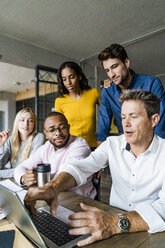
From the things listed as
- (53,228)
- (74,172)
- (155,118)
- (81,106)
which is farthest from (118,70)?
(53,228)

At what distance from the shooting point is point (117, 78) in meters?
1.83

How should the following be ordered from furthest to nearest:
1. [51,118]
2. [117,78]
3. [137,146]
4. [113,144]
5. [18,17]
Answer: [18,17]
[117,78]
[51,118]
[113,144]
[137,146]

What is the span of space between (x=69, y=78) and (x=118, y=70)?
59 centimetres

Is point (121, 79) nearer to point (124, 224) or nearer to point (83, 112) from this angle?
point (83, 112)

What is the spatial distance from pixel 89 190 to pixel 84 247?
0.83m

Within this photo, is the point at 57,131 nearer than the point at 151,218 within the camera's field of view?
No

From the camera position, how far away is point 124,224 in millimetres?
751

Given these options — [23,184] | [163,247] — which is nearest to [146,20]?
[23,184]

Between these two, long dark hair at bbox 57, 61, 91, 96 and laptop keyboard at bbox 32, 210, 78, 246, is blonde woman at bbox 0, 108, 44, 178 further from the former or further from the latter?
laptop keyboard at bbox 32, 210, 78, 246

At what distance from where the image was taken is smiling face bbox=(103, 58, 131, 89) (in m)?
1.80

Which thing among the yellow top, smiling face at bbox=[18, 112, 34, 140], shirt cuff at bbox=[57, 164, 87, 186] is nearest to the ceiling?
the yellow top

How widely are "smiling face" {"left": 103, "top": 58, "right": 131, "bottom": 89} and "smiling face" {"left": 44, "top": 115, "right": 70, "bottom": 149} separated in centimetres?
65

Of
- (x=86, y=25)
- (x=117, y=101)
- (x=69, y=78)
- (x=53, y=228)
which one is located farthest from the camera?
(x=86, y=25)

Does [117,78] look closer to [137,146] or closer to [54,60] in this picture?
[137,146]
